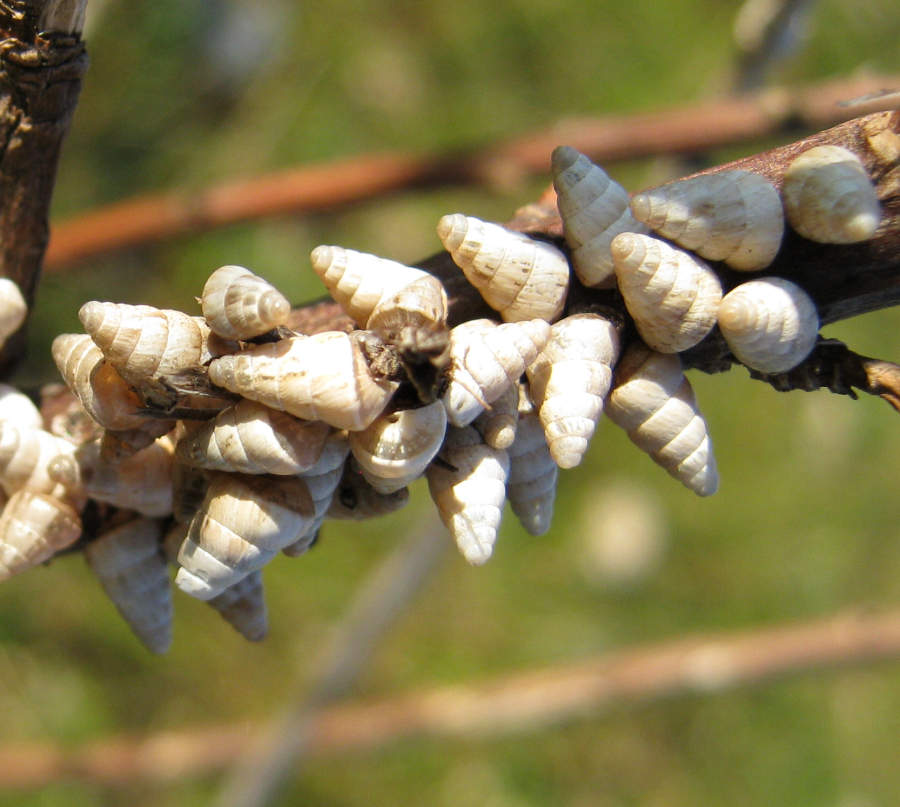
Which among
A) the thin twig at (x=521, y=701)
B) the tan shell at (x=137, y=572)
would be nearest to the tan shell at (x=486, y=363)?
the tan shell at (x=137, y=572)

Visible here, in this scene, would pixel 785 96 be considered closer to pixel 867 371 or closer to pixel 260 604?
pixel 867 371

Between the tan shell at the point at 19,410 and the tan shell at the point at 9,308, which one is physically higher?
the tan shell at the point at 9,308

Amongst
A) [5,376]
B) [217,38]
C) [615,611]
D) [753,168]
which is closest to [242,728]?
[615,611]

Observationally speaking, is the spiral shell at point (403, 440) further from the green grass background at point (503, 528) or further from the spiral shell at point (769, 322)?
the green grass background at point (503, 528)

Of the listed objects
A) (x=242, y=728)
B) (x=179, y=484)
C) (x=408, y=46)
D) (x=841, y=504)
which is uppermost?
(x=179, y=484)

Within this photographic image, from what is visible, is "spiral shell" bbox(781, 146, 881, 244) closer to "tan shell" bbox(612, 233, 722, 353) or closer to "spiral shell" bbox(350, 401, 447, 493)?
"tan shell" bbox(612, 233, 722, 353)

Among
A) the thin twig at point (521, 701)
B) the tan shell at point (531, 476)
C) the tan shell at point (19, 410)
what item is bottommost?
the thin twig at point (521, 701)

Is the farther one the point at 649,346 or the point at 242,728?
the point at 242,728
